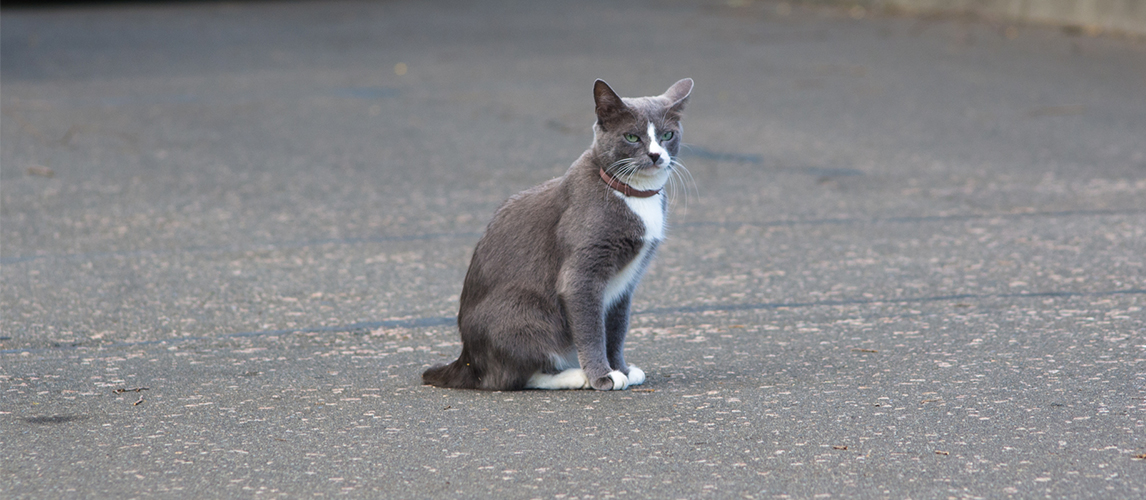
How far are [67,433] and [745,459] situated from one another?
6.12ft

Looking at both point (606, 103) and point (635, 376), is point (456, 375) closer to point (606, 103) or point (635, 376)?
point (635, 376)

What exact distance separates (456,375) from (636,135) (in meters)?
0.94

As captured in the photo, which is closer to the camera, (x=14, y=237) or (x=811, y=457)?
(x=811, y=457)

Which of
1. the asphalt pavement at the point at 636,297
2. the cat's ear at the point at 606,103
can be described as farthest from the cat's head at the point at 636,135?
the asphalt pavement at the point at 636,297

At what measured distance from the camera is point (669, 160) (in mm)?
3771

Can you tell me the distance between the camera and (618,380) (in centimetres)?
Result: 381

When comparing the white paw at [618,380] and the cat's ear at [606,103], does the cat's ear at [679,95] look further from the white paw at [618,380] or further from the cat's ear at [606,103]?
the white paw at [618,380]

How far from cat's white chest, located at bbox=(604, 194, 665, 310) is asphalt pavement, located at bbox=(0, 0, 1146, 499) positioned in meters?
0.32

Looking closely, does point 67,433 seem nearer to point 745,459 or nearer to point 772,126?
point 745,459

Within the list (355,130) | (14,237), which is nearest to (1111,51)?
(355,130)

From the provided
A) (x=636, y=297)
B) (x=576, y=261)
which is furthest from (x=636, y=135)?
(x=636, y=297)

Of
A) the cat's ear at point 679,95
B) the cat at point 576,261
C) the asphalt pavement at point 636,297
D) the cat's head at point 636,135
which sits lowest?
the asphalt pavement at point 636,297

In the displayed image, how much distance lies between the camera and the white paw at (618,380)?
381 centimetres

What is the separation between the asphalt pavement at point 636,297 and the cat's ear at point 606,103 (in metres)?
Result: 0.85
